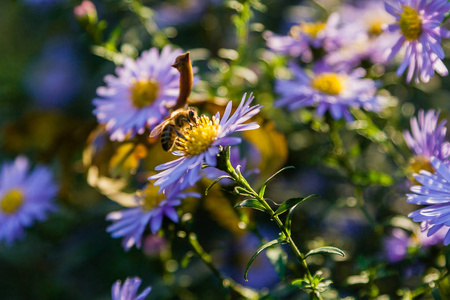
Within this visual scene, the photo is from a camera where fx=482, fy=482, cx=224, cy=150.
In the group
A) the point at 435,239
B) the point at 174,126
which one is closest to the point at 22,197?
the point at 174,126

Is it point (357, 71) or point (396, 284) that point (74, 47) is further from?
point (396, 284)

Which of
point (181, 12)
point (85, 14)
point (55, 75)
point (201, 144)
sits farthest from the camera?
point (55, 75)

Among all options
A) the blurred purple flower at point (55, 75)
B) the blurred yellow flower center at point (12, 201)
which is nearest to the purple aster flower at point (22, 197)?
the blurred yellow flower center at point (12, 201)

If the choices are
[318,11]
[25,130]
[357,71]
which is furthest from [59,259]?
[318,11]

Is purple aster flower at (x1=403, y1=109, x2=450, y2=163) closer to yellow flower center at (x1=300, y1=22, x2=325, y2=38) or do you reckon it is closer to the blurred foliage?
the blurred foliage

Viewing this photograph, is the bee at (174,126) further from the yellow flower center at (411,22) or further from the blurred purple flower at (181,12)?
the blurred purple flower at (181,12)

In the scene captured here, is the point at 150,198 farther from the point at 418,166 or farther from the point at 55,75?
the point at 55,75

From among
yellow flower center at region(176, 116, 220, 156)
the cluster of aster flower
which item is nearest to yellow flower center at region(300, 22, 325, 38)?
the cluster of aster flower

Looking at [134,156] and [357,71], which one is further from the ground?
[357,71]
